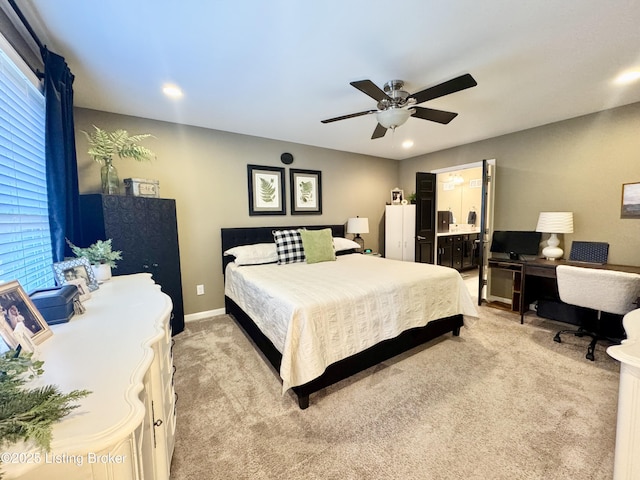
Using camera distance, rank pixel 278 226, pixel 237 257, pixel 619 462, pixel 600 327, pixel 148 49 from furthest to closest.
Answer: pixel 278 226 < pixel 237 257 < pixel 600 327 < pixel 148 49 < pixel 619 462

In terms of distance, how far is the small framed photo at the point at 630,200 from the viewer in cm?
278

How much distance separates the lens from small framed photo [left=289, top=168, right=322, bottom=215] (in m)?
4.11

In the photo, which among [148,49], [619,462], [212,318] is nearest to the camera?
[619,462]

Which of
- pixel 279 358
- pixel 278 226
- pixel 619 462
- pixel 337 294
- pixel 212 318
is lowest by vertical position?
pixel 212 318

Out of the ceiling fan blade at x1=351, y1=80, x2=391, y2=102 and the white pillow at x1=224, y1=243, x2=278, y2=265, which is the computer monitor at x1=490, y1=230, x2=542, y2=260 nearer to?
the ceiling fan blade at x1=351, y1=80, x2=391, y2=102

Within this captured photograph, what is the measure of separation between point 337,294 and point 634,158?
11.4 ft

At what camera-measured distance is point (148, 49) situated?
5.97 feet

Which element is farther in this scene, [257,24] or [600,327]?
[600,327]

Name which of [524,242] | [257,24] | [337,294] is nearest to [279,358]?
[337,294]

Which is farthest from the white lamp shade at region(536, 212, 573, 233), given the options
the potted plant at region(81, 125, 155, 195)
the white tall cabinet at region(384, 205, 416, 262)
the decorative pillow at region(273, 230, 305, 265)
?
the potted plant at region(81, 125, 155, 195)

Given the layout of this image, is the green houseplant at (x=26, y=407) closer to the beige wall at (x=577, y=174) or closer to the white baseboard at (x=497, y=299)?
the beige wall at (x=577, y=174)

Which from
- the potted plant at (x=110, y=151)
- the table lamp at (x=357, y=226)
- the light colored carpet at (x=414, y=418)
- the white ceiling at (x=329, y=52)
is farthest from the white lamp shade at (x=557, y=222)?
the potted plant at (x=110, y=151)

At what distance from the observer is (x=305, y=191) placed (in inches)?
166

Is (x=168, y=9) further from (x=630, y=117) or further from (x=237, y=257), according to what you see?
(x=630, y=117)
